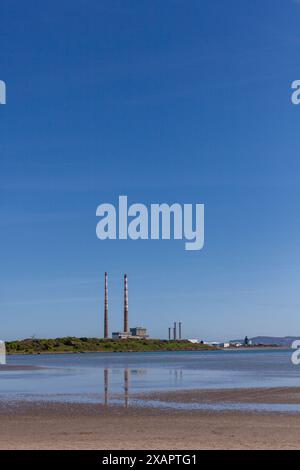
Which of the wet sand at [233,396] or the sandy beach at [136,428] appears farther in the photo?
the wet sand at [233,396]

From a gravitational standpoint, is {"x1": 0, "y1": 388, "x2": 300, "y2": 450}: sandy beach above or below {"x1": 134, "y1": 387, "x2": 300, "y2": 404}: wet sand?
above

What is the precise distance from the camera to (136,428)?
2722 centimetres

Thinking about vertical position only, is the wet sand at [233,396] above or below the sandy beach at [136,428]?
below

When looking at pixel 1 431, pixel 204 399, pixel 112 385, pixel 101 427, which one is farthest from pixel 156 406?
pixel 112 385

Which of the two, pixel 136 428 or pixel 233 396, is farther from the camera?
pixel 233 396

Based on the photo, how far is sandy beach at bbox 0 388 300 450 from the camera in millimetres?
22750

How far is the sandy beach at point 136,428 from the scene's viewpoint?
2275cm

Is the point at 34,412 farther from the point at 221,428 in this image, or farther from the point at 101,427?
the point at 221,428

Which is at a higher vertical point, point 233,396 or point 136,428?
point 136,428
